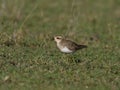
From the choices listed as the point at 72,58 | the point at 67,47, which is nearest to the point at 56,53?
the point at 67,47

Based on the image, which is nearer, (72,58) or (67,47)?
(72,58)

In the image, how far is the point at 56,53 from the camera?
11109 millimetres

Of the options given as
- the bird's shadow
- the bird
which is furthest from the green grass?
the bird

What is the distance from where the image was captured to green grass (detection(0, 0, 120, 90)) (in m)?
9.13

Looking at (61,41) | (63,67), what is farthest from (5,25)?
(63,67)

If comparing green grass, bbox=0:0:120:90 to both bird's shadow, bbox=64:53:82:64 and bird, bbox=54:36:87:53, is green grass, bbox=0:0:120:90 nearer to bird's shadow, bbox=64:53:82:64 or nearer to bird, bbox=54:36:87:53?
bird's shadow, bbox=64:53:82:64

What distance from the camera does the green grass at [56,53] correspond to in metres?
9.13

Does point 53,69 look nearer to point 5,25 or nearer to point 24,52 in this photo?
point 24,52

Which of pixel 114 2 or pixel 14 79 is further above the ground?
pixel 114 2

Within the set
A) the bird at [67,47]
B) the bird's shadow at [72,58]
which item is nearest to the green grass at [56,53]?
the bird's shadow at [72,58]

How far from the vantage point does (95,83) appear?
9180 millimetres

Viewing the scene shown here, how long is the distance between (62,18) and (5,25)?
2.90m

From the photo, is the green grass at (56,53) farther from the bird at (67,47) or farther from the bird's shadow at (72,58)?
the bird at (67,47)

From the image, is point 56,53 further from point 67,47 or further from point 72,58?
point 72,58
